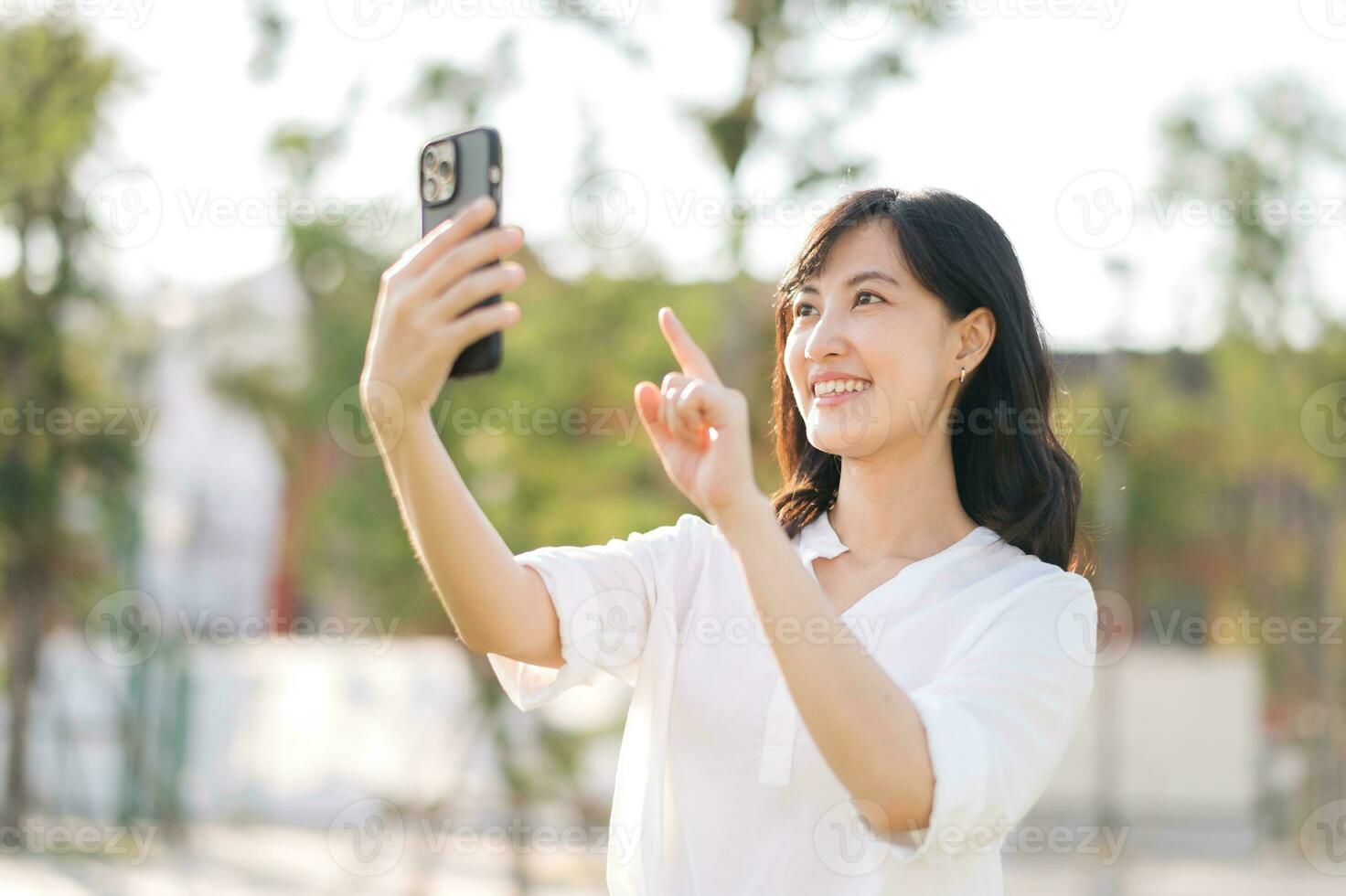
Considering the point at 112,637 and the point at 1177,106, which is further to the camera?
the point at 1177,106

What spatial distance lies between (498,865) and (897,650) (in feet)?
38.8

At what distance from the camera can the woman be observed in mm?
1691

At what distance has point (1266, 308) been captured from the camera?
53.9ft

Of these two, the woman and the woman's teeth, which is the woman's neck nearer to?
the woman

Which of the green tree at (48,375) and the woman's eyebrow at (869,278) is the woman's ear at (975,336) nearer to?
the woman's eyebrow at (869,278)

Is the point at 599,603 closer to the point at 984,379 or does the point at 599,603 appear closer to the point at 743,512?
the point at 743,512

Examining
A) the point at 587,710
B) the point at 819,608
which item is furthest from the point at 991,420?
the point at 587,710

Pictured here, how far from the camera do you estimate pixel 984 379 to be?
2.48 meters

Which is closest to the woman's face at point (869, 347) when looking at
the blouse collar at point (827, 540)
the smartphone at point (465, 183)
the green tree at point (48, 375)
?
the blouse collar at point (827, 540)

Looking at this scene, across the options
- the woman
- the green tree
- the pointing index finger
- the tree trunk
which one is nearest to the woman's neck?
the woman

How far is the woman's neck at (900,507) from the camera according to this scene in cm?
237

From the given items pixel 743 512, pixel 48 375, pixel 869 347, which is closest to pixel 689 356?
pixel 743 512

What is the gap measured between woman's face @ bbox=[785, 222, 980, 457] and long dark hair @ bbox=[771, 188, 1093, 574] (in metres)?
0.03

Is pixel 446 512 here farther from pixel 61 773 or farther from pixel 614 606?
pixel 61 773
